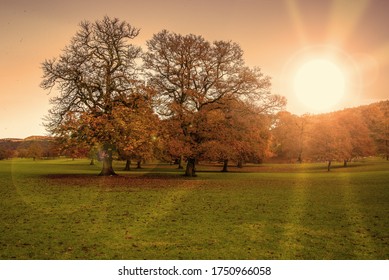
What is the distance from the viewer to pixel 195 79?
38.5 m

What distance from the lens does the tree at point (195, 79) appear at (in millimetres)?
37312

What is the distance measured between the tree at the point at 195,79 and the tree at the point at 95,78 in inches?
107

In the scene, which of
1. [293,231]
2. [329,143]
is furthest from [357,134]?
[293,231]

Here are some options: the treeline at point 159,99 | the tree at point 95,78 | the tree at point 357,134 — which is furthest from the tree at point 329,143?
the tree at point 95,78

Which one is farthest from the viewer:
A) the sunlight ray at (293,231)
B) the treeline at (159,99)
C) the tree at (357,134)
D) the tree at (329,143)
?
the tree at (357,134)

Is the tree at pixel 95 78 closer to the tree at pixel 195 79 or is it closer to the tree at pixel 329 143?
the tree at pixel 195 79

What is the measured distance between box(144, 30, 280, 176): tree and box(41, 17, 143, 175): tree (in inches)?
107

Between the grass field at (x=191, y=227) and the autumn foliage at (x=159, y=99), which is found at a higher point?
the autumn foliage at (x=159, y=99)

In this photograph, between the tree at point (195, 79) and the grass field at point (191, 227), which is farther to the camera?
the tree at point (195, 79)

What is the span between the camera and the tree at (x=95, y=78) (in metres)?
34.9

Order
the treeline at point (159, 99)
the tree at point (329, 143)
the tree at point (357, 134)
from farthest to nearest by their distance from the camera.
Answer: the tree at point (357, 134)
the tree at point (329, 143)
the treeline at point (159, 99)
